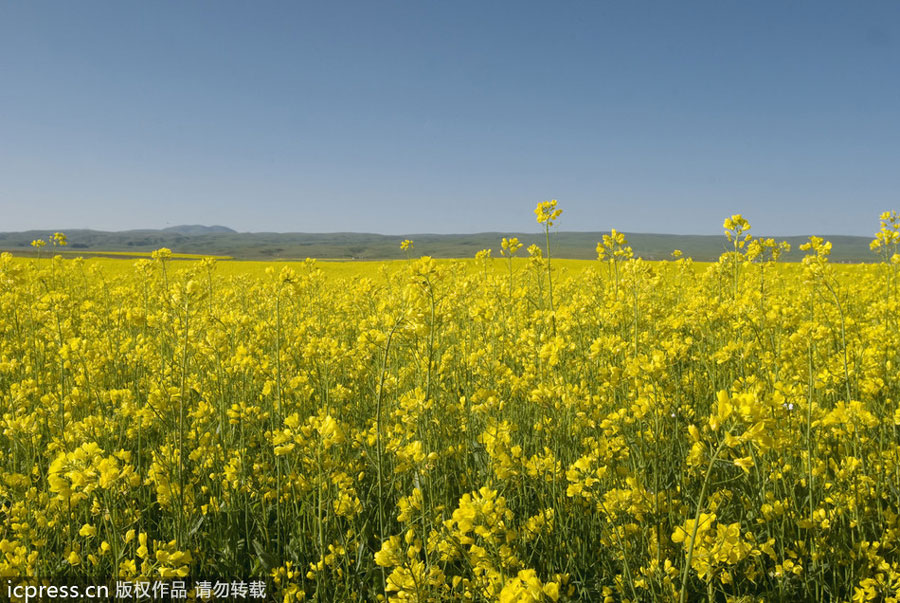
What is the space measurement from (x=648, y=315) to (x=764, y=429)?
2902 mm

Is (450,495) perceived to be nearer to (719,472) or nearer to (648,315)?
(719,472)

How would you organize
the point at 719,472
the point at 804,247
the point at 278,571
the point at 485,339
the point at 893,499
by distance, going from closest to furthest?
the point at 278,571
the point at 893,499
the point at 719,472
the point at 485,339
the point at 804,247

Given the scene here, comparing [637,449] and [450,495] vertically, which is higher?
[637,449]

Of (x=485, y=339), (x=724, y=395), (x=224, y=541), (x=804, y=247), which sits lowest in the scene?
(x=224, y=541)

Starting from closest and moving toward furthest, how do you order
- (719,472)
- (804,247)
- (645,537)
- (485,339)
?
(645,537)
(719,472)
(485,339)
(804,247)

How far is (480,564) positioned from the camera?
1.78 meters

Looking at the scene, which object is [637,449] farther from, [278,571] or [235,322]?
[235,322]

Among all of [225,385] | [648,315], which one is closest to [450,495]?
[648,315]

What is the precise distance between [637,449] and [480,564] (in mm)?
1622

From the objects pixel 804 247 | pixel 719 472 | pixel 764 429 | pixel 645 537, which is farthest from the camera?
pixel 804 247

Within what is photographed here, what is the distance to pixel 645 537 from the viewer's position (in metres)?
2.11

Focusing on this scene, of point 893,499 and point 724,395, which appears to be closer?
point 724,395

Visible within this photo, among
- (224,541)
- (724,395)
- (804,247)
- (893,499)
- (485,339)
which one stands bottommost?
(224,541)

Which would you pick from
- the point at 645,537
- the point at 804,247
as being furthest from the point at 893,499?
the point at 804,247
